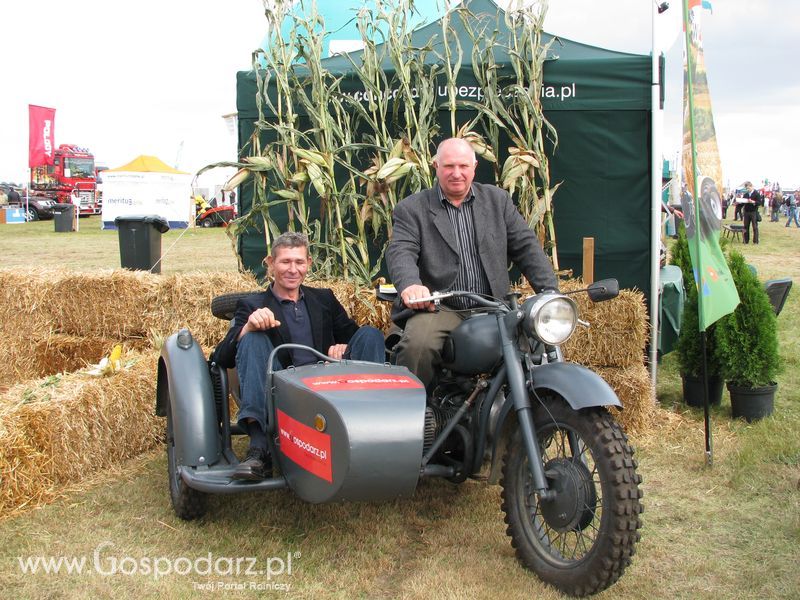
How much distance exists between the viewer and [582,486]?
2.45 m

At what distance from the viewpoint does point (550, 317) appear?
2.55 m

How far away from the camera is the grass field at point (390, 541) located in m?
2.65

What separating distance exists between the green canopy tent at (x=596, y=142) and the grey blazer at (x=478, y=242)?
1962mm

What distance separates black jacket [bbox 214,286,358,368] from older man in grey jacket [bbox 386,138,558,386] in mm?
270

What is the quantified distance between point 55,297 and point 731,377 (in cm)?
452

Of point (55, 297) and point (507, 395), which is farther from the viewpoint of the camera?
point (55, 297)

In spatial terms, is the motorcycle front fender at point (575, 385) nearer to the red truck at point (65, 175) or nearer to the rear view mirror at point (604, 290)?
the rear view mirror at point (604, 290)

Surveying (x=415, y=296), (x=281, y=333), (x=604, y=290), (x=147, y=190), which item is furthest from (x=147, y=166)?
(x=604, y=290)

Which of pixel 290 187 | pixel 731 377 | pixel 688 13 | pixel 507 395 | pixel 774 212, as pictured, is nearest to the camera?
pixel 507 395

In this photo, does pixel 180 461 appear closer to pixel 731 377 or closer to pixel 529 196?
pixel 529 196

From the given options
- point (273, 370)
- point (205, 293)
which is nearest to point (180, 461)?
point (273, 370)

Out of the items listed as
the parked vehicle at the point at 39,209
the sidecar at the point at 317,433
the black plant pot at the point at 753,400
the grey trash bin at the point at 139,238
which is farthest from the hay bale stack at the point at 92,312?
the parked vehicle at the point at 39,209

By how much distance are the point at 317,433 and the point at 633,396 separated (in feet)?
8.04

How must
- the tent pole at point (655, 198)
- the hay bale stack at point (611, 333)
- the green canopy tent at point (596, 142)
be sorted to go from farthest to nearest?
the green canopy tent at point (596, 142) → the tent pole at point (655, 198) → the hay bale stack at point (611, 333)
